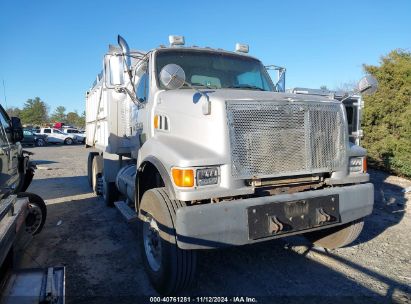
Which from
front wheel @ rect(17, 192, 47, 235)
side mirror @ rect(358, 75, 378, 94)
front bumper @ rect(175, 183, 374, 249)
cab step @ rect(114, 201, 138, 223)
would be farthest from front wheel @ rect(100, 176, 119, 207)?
side mirror @ rect(358, 75, 378, 94)

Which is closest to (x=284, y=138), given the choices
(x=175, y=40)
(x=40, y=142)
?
(x=175, y=40)

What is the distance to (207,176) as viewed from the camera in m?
3.29

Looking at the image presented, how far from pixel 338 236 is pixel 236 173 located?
216cm

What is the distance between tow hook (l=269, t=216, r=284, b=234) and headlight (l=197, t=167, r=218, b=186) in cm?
64

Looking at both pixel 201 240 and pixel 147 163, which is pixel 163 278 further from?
pixel 147 163

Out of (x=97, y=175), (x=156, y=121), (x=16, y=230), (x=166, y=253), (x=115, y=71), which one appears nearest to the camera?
(x=166, y=253)

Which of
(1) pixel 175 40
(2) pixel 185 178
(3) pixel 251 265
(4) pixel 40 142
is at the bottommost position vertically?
(3) pixel 251 265

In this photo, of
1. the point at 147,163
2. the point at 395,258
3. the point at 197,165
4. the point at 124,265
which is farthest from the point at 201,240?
the point at 395,258

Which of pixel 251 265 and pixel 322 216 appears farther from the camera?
pixel 251 265

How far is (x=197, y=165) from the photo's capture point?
3.23 metres

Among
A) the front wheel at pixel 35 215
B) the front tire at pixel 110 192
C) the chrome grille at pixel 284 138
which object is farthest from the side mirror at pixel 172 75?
the front tire at pixel 110 192

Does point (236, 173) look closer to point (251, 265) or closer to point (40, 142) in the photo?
point (251, 265)

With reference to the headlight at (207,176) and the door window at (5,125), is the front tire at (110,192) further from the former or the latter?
the headlight at (207,176)

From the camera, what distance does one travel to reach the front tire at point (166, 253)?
132 inches
